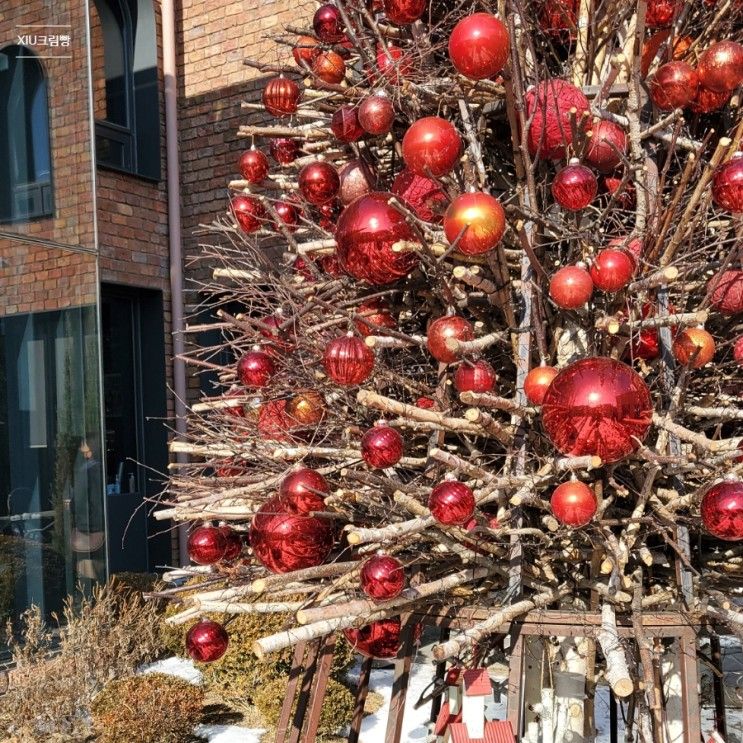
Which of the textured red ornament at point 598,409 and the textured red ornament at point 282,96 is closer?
the textured red ornament at point 598,409

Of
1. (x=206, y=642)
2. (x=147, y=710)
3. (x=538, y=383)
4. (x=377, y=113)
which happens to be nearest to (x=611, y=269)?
(x=538, y=383)

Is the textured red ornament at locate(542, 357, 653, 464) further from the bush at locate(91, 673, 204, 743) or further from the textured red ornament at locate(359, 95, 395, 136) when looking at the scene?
the bush at locate(91, 673, 204, 743)

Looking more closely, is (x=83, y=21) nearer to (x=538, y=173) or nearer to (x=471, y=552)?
(x=538, y=173)

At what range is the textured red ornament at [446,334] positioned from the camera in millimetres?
1662

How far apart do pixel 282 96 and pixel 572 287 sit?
1120 millimetres

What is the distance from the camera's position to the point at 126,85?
6.37m

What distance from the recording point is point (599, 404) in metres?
1.51

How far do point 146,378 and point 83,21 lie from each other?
2520 millimetres

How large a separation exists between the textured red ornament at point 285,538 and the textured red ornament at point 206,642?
35cm

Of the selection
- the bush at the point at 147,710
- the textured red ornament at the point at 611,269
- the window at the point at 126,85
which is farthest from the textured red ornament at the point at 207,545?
the window at the point at 126,85

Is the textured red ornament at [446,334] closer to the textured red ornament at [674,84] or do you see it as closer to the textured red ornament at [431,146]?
the textured red ornament at [431,146]

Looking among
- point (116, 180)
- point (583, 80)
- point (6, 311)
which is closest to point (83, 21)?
point (116, 180)

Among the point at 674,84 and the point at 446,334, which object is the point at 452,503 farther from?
the point at 674,84

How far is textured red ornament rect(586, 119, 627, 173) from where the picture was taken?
70.8 inches
